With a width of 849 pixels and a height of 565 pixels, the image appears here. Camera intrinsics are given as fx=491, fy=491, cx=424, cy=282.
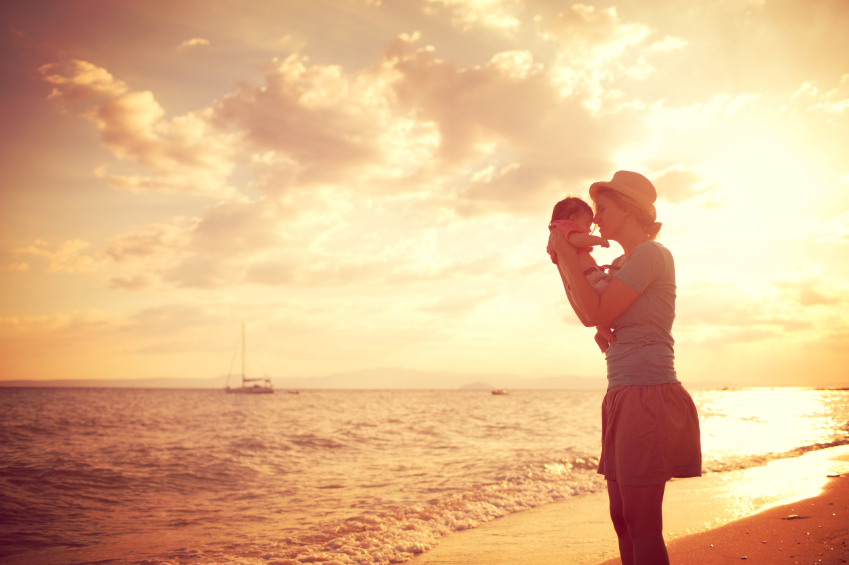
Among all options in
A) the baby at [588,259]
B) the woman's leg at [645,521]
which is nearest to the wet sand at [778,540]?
the woman's leg at [645,521]

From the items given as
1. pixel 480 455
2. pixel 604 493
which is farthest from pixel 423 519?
pixel 480 455

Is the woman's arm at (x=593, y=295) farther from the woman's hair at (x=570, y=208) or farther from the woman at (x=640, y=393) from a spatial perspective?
the woman's hair at (x=570, y=208)

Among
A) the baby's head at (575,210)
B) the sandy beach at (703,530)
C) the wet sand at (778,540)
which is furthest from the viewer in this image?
the sandy beach at (703,530)

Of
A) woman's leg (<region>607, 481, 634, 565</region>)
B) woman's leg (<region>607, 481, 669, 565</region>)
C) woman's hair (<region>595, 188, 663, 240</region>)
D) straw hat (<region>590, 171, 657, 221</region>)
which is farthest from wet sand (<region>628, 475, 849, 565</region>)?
straw hat (<region>590, 171, 657, 221</region>)

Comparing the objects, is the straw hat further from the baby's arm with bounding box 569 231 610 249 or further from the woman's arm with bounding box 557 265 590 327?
the woman's arm with bounding box 557 265 590 327

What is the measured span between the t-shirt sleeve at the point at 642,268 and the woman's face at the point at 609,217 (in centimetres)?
26

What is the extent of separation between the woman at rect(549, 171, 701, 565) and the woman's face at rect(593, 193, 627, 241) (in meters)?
0.07

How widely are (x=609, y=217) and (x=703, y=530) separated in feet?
14.8

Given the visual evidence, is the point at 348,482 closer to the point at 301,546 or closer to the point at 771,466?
the point at 301,546

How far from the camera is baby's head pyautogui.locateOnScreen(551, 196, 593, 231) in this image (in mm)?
2510

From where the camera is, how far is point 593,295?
1.96 meters

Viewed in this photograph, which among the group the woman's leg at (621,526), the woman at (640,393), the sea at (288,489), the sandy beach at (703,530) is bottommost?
the sea at (288,489)

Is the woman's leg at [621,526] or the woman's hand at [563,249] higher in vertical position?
the woman's hand at [563,249]

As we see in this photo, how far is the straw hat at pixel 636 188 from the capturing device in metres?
2.17
